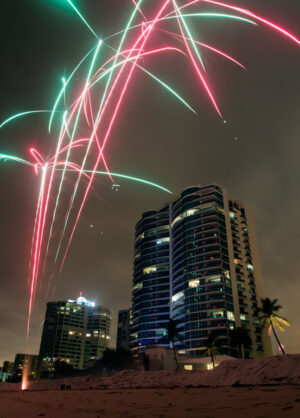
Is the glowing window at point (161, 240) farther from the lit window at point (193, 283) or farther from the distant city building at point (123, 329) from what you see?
the distant city building at point (123, 329)

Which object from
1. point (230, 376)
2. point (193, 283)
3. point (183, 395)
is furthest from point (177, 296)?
point (183, 395)

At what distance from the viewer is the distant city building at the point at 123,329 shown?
158113 mm

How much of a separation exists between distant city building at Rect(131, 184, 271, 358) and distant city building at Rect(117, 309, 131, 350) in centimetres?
4369

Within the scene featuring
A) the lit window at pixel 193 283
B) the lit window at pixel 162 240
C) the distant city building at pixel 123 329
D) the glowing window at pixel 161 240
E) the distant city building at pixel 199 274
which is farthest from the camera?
the distant city building at pixel 123 329

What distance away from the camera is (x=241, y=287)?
98.2 meters

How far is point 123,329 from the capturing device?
167750 mm

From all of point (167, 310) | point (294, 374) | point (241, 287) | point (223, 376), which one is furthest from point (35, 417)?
point (167, 310)

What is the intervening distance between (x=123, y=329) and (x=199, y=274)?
287 ft

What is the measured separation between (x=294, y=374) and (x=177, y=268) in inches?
3225

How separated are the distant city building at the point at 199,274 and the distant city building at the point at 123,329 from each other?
143ft

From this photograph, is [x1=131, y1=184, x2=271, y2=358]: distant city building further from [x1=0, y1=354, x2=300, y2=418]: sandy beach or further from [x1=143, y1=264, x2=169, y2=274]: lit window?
[x1=0, y1=354, x2=300, y2=418]: sandy beach

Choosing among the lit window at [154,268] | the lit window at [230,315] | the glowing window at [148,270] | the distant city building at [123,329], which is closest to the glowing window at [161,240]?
the lit window at [154,268]

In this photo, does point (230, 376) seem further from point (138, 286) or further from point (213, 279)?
point (138, 286)

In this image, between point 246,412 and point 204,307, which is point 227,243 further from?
point 246,412
